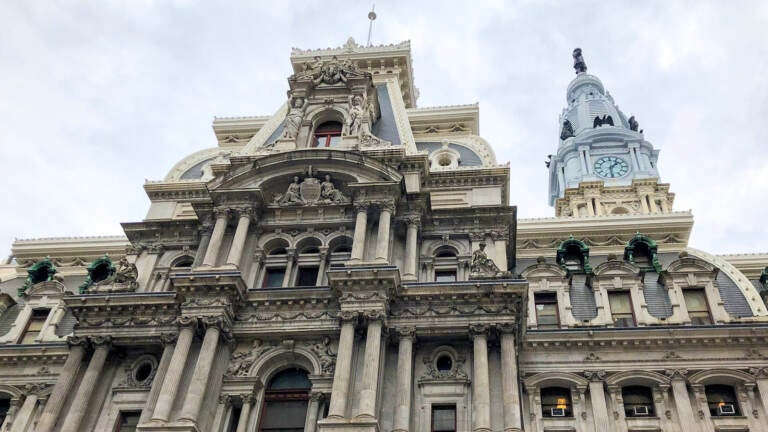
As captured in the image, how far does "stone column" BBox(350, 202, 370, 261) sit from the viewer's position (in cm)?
3030

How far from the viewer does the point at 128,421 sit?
28547 mm

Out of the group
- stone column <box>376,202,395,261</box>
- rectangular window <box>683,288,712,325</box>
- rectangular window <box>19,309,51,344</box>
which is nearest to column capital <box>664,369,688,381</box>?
rectangular window <box>683,288,712,325</box>

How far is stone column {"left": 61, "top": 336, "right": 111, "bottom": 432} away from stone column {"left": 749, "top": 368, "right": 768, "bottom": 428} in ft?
82.3

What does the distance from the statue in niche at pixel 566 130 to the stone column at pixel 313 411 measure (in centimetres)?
10889

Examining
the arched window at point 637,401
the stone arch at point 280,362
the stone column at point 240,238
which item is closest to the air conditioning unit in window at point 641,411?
the arched window at point 637,401

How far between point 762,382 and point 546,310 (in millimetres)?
8789

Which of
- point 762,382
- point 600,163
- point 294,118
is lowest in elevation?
point 762,382

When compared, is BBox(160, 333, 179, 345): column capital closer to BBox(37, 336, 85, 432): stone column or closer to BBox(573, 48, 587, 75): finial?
BBox(37, 336, 85, 432): stone column

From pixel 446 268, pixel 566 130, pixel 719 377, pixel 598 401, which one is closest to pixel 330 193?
pixel 446 268

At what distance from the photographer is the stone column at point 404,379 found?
2555 centimetres

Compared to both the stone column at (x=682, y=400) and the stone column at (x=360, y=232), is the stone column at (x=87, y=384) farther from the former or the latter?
the stone column at (x=682, y=400)

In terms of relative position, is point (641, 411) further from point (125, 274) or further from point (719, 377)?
point (125, 274)

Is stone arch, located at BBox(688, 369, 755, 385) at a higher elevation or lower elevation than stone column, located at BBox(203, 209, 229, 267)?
lower

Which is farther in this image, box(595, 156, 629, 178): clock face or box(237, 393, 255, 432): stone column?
box(595, 156, 629, 178): clock face
